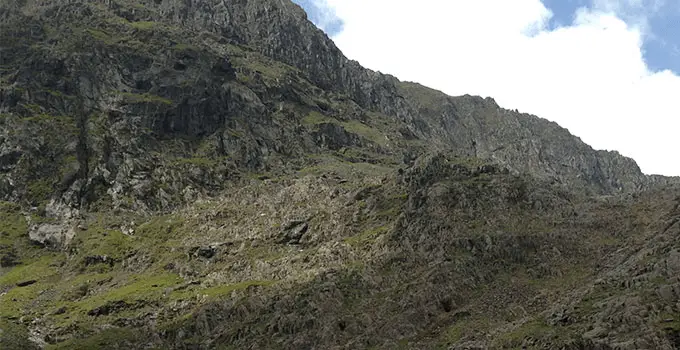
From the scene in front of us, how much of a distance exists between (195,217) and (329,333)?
87101 mm

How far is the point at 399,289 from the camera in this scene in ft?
367

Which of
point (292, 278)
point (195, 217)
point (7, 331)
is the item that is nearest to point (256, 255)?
point (292, 278)

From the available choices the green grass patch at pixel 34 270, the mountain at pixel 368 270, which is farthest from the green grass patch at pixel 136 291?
the green grass patch at pixel 34 270

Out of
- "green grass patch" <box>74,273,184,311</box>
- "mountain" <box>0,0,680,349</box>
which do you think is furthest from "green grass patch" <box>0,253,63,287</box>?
"green grass patch" <box>74,273,184,311</box>

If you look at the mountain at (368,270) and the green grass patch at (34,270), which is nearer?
the mountain at (368,270)

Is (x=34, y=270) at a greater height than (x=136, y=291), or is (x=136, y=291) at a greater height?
(x=136, y=291)

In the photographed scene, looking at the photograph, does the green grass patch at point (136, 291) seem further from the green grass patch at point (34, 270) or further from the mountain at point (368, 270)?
the green grass patch at point (34, 270)

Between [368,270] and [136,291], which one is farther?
[136,291]

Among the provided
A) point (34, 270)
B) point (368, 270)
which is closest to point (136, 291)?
point (34, 270)

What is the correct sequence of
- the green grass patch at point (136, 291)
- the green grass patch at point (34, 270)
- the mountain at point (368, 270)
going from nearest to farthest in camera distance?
the mountain at point (368, 270), the green grass patch at point (136, 291), the green grass patch at point (34, 270)

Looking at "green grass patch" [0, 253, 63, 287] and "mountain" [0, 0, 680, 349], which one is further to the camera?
"green grass patch" [0, 253, 63, 287]

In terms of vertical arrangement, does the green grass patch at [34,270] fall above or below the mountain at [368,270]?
below

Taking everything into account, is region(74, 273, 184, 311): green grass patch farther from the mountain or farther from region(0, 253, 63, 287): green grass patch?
region(0, 253, 63, 287): green grass patch

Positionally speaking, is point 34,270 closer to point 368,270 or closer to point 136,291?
point 136,291
